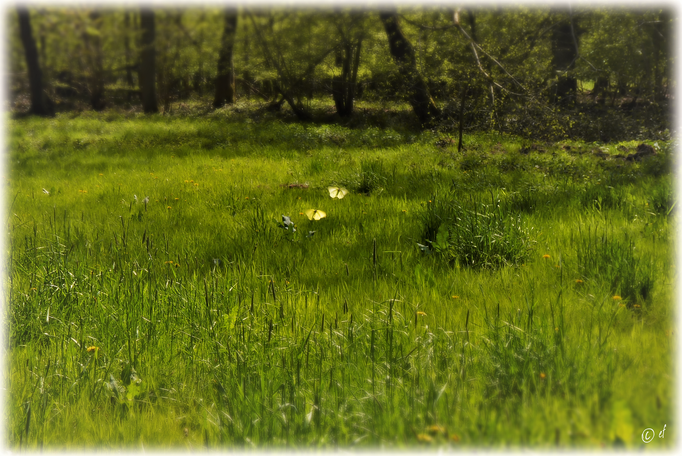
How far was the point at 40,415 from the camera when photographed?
5.98 feet

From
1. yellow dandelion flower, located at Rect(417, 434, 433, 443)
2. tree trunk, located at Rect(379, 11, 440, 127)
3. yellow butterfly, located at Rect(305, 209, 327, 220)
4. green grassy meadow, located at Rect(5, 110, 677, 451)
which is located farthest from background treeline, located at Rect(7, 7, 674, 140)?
yellow dandelion flower, located at Rect(417, 434, 433, 443)

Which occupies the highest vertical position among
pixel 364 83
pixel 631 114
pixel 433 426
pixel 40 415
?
pixel 364 83

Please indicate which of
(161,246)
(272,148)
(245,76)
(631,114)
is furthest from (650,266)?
(245,76)

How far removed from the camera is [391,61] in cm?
1334

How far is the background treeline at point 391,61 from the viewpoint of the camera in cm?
820

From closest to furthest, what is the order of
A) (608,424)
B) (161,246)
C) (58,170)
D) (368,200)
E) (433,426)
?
(608,424), (433,426), (161,246), (368,200), (58,170)


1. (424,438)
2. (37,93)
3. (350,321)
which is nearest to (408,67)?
(350,321)

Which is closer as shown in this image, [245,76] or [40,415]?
[40,415]

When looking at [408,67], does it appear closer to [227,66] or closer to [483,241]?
[227,66]

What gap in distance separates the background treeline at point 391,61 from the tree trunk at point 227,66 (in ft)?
0.19

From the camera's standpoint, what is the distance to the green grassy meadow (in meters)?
1.58

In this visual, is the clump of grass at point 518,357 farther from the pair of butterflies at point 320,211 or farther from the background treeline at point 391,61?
the background treeline at point 391,61

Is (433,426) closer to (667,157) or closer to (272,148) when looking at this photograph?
(667,157)

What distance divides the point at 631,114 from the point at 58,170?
511 inches
